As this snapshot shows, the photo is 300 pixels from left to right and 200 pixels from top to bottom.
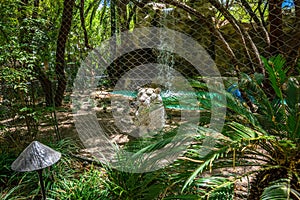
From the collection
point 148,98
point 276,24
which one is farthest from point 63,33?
point 276,24

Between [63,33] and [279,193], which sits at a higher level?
[63,33]

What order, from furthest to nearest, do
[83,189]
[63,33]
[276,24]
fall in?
[63,33] → [276,24] → [83,189]

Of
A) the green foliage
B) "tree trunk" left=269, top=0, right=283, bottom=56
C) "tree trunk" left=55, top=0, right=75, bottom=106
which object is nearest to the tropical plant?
the green foliage

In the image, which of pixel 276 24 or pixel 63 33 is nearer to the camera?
pixel 276 24

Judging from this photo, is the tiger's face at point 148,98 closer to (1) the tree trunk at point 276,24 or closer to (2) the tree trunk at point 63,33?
(2) the tree trunk at point 63,33

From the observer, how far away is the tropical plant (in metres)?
1.06

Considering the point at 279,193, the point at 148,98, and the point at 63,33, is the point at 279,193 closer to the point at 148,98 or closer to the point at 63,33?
the point at 148,98

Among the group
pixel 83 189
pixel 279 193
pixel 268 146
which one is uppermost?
pixel 268 146

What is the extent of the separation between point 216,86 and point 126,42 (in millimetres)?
4423

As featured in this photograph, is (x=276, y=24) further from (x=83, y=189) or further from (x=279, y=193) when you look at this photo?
(x=83, y=189)

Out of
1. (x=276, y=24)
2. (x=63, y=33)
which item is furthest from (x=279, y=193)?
Result: (x=63, y=33)

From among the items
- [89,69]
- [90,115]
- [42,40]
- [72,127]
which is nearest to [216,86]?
[42,40]

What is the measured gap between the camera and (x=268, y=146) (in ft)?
4.04

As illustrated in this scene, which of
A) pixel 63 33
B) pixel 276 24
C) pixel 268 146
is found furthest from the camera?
pixel 63 33
